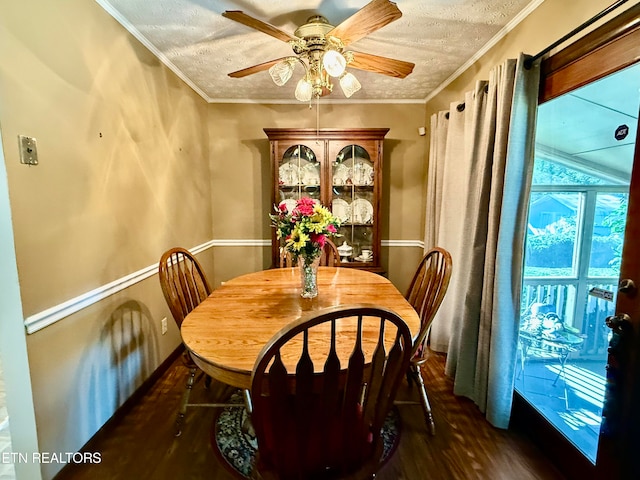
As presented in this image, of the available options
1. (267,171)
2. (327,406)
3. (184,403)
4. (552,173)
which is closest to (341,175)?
(267,171)

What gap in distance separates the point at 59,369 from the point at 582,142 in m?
2.84

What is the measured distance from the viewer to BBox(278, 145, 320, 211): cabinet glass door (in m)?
3.26

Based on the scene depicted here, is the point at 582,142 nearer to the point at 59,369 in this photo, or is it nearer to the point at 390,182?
the point at 390,182

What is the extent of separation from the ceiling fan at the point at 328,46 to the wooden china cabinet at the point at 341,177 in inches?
43.7

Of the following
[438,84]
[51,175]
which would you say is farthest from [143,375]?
[438,84]

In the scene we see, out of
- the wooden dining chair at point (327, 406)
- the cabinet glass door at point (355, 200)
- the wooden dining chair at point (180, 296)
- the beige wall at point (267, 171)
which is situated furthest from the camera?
the beige wall at point (267, 171)

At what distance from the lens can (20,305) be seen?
4.20ft

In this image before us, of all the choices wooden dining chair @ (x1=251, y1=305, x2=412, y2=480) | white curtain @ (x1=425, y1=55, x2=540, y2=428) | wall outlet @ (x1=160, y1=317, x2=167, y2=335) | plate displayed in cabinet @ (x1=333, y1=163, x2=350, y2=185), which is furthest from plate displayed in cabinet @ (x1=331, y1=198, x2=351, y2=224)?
wooden dining chair @ (x1=251, y1=305, x2=412, y2=480)

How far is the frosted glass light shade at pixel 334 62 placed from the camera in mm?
1561

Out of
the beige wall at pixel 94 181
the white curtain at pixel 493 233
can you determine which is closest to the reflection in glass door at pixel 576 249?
the white curtain at pixel 493 233

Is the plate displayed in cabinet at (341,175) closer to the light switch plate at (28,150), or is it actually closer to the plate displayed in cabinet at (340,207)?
the plate displayed in cabinet at (340,207)

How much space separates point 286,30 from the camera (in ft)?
6.55

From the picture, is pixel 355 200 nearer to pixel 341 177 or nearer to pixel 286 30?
pixel 341 177

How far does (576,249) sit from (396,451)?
4.82 feet
